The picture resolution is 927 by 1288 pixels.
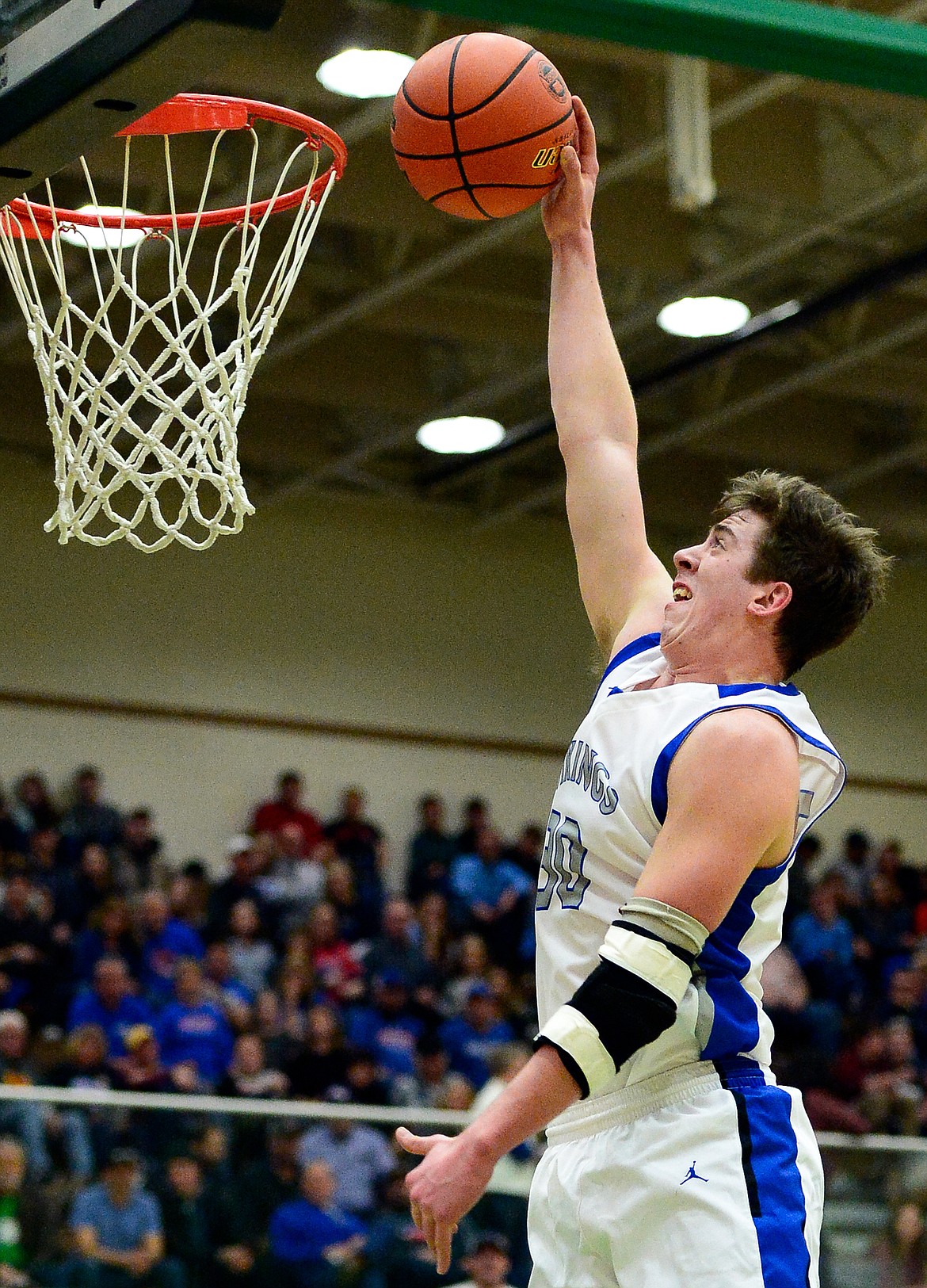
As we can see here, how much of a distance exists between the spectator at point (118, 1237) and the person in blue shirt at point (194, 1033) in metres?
3.18

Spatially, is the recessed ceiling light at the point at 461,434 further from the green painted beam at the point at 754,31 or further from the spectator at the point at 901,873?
the green painted beam at the point at 754,31

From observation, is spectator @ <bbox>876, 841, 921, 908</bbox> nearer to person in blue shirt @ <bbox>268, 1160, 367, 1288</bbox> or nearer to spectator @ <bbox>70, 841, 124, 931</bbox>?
spectator @ <bbox>70, 841, 124, 931</bbox>

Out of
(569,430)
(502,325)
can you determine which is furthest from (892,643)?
(569,430)

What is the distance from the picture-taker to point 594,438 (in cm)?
340

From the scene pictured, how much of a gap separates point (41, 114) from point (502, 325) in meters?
9.93

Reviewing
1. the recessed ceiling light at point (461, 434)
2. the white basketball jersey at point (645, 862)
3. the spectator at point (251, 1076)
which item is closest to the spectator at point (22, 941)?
the spectator at point (251, 1076)

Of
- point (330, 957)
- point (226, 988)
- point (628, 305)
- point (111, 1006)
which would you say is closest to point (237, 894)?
point (330, 957)

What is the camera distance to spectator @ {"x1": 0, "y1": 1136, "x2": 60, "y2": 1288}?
21.7 feet

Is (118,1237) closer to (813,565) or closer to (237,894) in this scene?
(813,565)

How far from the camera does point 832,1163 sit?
783 centimetres

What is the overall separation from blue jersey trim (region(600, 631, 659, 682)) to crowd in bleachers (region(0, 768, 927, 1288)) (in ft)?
14.5

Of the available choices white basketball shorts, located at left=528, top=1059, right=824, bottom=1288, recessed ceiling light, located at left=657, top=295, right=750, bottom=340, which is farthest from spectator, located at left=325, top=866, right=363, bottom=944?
A: white basketball shorts, located at left=528, top=1059, right=824, bottom=1288

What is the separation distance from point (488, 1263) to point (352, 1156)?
682 millimetres

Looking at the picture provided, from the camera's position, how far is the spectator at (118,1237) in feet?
22.1
